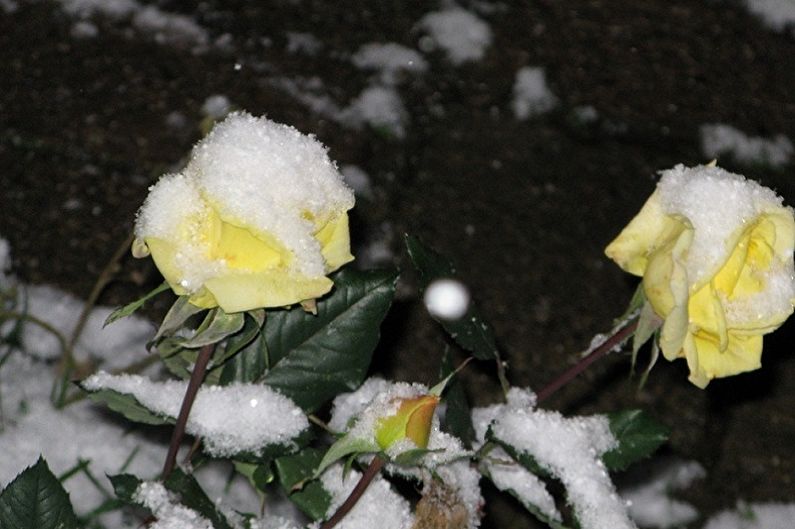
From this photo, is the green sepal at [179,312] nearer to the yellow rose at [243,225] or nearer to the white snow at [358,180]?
the yellow rose at [243,225]

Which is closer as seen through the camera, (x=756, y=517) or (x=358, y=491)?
(x=358, y=491)

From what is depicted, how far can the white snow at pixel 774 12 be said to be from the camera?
2328 millimetres

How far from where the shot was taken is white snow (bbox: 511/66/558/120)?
201cm

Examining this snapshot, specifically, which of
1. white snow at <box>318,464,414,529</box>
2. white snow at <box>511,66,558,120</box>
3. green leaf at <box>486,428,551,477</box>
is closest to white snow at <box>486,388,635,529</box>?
green leaf at <box>486,428,551,477</box>

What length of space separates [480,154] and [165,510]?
44.8 inches

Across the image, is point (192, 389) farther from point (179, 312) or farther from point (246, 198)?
point (246, 198)

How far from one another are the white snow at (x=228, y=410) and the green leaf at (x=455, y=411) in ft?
0.41

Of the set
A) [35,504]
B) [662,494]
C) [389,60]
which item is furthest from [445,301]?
[389,60]

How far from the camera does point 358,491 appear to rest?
2.77ft

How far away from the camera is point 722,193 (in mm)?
807

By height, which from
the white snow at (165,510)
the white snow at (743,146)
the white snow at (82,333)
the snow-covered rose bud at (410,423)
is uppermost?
the snow-covered rose bud at (410,423)

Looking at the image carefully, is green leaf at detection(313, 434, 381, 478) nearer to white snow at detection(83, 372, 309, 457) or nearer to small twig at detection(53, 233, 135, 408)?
white snow at detection(83, 372, 309, 457)

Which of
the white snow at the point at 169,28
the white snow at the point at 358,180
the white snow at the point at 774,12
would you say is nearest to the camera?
the white snow at the point at 358,180

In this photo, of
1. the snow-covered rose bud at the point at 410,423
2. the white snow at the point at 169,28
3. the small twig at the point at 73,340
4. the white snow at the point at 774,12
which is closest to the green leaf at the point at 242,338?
the snow-covered rose bud at the point at 410,423
